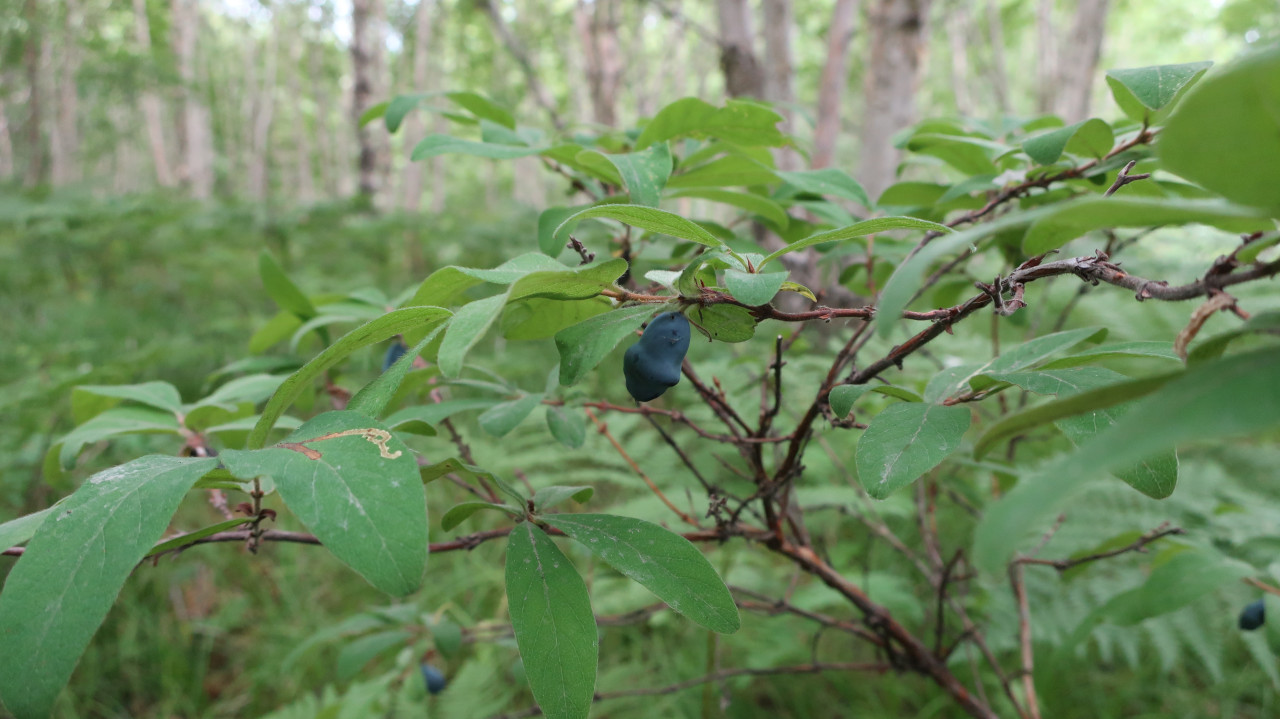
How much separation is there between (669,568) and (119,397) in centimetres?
62

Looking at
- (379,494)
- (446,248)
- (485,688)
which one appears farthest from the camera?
(446,248)

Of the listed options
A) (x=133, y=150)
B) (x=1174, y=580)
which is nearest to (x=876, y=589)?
(x=1174, y=580)

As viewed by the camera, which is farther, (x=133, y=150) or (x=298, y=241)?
(x=133, y=150)

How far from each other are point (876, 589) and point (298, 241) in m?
4.89

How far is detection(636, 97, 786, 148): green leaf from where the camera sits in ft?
2.11

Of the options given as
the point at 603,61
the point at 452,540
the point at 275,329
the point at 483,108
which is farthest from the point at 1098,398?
the point at 603,61

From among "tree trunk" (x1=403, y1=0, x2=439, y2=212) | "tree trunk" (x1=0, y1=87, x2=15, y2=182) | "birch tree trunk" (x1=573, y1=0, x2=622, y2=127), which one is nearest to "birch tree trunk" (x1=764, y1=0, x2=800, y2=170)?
"birch tree trunk" (x1=573, y1=0, x2=622, y2=127)

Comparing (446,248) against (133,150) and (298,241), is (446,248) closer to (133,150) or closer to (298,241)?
(298,241)

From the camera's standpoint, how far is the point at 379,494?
1.03 feet

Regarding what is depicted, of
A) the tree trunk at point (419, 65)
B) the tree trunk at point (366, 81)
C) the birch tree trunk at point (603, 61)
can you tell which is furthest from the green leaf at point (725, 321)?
the tree trunk at point (419, 65)

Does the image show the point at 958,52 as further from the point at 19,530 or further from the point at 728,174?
the point at 19,530

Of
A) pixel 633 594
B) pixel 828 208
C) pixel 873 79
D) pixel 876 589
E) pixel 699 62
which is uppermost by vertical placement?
pixel 699 62

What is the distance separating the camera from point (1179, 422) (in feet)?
0.66

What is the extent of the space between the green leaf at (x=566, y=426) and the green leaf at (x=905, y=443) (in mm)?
294
